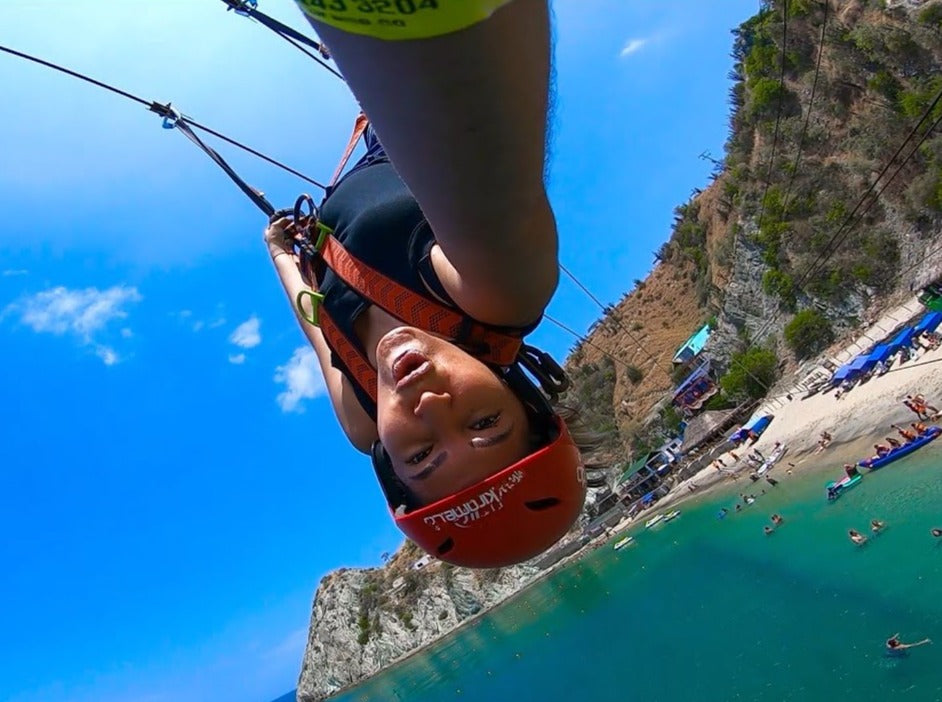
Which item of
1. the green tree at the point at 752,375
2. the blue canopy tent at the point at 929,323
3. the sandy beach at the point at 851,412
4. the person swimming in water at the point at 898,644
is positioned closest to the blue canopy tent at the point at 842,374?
the sandy beach at the point at 851,412

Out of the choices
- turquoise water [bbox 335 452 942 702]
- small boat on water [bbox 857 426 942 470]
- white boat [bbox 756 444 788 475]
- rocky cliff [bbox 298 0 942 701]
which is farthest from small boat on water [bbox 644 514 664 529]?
small boat on water [bbox 857 426 942 470]

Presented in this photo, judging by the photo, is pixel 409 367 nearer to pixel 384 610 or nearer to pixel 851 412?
pixel 851 412

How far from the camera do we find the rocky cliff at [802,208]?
34.3 metres

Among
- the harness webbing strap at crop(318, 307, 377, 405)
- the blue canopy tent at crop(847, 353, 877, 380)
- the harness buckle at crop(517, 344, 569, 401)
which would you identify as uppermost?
the blue canopy tent at crop(847, 353, 877, 380)

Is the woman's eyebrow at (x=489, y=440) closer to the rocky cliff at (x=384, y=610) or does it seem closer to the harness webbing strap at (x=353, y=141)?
the harness webbing strap at (x=353, y=141)

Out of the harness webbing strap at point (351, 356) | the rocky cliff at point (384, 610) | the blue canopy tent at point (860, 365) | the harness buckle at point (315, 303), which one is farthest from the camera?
the rocky cliff at point (384, 610)

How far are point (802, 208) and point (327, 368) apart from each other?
4750 centimetres

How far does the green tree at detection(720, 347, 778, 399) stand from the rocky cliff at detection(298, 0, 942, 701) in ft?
0.59

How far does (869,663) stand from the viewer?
53.7 feet

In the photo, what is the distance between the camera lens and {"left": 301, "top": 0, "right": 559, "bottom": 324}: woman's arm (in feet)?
2.46

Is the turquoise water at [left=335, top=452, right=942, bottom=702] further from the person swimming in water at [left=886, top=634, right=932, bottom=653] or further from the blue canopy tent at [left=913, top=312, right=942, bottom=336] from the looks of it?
the blue canopy tent at [left=913, top=312, right=942, bottom=336]

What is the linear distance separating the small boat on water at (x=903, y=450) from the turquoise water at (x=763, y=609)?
0.42 m

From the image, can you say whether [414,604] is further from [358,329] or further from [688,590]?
[358,329]

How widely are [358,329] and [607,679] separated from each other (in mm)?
33354
